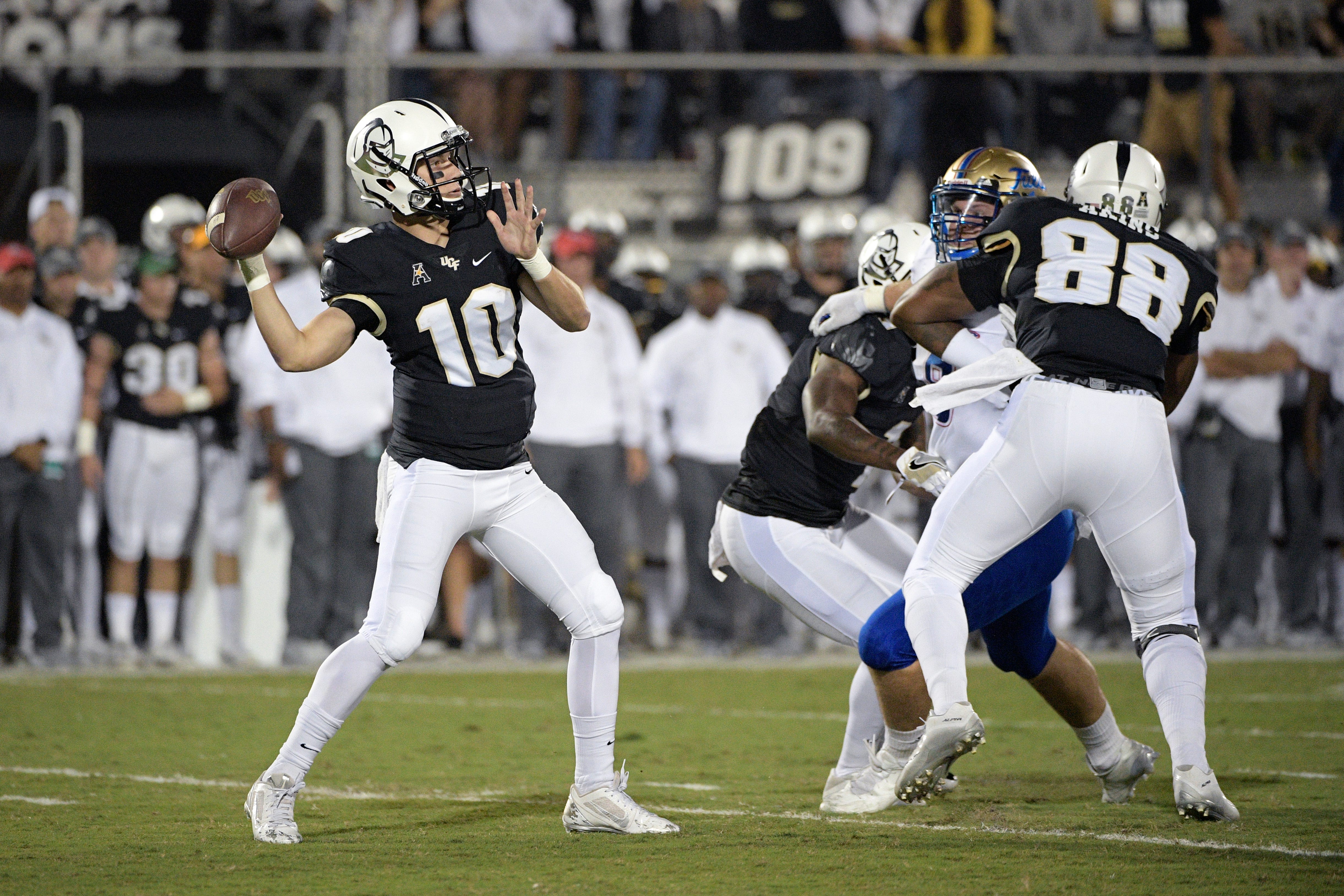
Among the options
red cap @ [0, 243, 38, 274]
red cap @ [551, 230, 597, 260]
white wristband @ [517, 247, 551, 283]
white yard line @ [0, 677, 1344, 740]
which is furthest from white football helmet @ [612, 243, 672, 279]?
white wristband @ [517, 247, 551, 283]

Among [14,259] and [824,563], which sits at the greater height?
[14,259]

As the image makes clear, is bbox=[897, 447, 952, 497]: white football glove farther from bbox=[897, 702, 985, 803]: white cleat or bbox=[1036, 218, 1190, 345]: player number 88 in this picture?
bbox=[897, 702, 985, 803]: white cleat

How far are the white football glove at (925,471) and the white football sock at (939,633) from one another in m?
0.32

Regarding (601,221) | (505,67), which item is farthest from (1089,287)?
(505,67)

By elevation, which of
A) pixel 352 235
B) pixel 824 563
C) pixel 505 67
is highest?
pixel 505 67

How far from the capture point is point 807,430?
5262 millimetres

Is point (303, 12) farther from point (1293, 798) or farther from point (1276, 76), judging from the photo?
point (1293, 798)

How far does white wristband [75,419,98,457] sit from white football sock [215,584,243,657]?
3.21 feet

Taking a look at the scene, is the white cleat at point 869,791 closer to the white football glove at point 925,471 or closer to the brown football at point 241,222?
the white football glove at point 925,471

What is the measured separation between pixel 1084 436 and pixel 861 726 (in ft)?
4.15

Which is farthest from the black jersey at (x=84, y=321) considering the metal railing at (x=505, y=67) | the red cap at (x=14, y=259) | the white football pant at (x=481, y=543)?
the white football pant at (x=481, y=543)

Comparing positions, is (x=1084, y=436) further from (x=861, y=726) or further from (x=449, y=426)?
(x=449, y=426)

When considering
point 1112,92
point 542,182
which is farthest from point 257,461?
point 1112,92

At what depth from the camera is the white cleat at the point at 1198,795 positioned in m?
4.45
